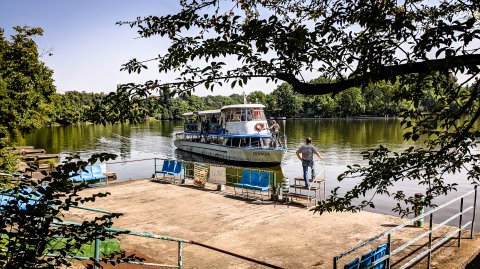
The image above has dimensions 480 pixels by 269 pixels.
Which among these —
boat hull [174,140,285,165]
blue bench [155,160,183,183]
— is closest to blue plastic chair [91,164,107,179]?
blue bench [155,160,183,183]

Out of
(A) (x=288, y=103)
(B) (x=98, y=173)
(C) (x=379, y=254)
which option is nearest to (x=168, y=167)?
(B) (x=98, y=173)

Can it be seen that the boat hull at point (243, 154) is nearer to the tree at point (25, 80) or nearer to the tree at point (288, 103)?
the tree at point (25, 80)

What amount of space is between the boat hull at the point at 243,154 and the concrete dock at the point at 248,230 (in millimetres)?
18416

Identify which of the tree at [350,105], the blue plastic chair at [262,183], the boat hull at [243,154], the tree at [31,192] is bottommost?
the boat hull at [243,154]

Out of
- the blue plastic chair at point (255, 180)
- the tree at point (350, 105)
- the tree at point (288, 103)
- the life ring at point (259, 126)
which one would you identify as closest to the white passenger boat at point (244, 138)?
the life ring at point (259, 126)

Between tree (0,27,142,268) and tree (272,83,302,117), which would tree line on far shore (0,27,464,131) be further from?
tree (272,83,302,117)

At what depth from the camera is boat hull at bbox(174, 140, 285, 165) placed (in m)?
33.3

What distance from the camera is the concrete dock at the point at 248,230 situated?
8562mm

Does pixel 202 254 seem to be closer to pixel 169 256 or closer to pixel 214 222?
pixel 169 256

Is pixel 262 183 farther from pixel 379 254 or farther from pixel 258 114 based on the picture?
pixel 258 114

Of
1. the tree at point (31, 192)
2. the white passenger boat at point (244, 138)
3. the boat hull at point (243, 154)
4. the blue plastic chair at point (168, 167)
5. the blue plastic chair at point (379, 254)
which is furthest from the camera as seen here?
the white passenger boat at point (244, 138)

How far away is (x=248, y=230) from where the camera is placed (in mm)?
10570

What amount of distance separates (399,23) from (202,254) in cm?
714

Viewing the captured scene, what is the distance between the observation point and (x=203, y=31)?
4.12 m
